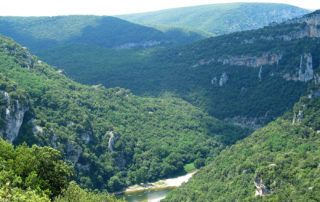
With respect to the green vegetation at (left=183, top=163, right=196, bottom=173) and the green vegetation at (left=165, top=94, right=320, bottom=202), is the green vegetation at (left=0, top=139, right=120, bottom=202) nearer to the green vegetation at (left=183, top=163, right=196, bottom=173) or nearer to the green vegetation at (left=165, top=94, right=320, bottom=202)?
the green vegetation at (left=165, top=94, right=320, bottom=202)

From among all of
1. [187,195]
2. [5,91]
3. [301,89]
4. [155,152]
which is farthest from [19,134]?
[301,89]

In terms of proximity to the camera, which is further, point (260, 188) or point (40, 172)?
point (260, 188)

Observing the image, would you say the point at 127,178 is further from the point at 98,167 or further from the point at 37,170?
the point at 37,170

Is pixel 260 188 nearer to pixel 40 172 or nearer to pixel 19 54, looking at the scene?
pixel 40 172

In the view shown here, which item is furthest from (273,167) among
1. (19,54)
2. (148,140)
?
(19,54)

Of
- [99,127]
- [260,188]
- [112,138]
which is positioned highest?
[260,188]

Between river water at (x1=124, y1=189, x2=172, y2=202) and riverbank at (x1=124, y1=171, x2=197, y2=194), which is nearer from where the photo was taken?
river water at (x1=124, y1=189, x2=172, y2=202)

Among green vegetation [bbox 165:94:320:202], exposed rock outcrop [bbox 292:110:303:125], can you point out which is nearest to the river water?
green vegetation [bbox 165:94:320:202]

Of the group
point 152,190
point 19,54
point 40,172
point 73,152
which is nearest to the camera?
point 40,172
